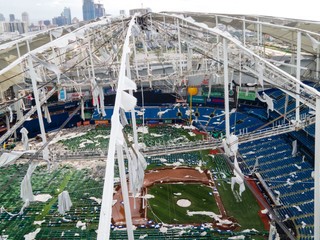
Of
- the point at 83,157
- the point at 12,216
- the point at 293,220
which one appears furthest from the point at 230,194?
the point at 12,216

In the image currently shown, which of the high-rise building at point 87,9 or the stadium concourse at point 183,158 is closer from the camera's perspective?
the stadium concourse at point 183,158

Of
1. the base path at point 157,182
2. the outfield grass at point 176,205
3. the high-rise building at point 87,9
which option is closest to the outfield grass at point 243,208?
the base path at point 157,182

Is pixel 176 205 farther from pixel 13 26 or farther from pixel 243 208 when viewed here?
pixel 13 26

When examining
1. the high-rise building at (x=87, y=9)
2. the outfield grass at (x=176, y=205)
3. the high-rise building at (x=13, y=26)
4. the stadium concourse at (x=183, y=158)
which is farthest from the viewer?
the high-rise building at (x=87, y=9)

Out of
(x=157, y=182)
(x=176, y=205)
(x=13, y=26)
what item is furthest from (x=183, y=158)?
(x=13, y=26)

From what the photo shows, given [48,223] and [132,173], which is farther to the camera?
[48,223]

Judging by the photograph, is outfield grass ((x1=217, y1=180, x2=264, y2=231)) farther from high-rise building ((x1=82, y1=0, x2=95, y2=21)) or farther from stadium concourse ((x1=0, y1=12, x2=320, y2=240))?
high-rise building ((x1=82, y1=0, x2=95, y2=21))

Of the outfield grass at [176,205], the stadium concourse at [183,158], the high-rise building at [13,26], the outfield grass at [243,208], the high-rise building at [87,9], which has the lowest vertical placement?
the outfield grass at [243,208]

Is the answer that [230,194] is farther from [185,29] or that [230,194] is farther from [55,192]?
[185,29]

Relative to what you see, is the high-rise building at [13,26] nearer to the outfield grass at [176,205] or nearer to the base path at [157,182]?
the base path at [157,182]
